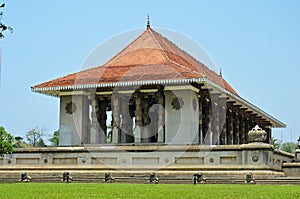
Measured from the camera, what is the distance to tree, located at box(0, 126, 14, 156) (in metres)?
23.3

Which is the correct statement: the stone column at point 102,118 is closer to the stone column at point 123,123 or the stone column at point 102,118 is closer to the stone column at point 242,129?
the stone column at point 123,123

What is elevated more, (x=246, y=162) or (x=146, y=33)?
(x=146, y=33)

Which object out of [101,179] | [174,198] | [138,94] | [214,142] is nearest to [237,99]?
[214,142]

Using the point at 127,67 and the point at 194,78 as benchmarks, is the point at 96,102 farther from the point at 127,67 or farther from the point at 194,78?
the point at 194,78

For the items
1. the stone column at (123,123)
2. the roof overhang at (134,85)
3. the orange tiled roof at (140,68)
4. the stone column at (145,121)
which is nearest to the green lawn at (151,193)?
the roof overhang at (134,85)

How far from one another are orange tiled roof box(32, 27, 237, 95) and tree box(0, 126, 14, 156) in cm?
368

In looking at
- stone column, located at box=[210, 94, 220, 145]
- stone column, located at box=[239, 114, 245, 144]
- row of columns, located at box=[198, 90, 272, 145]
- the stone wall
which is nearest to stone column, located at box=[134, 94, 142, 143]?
the stone wall

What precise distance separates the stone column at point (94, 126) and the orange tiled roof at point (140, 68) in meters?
1.78

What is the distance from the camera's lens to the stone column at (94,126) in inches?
1072

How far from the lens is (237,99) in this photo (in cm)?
3011

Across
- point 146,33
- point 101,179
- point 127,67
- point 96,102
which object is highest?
point 146,33

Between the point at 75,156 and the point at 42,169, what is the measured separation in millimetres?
1755

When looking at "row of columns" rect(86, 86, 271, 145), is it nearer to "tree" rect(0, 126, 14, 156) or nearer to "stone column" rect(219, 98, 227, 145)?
"stone column" rect(219, 98, 227, 145)

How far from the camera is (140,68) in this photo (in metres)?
26.6
